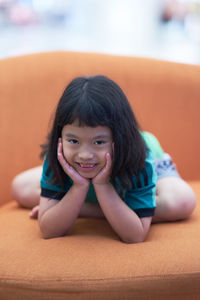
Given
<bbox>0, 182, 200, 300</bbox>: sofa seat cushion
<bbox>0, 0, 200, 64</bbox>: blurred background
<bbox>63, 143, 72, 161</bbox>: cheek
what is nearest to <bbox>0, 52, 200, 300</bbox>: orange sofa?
<bbox>0, 182, 200, 300</bbox>: sofa seat cushion

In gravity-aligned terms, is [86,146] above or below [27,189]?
above

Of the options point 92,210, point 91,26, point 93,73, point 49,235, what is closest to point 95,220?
point 92,210

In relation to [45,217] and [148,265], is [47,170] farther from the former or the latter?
[148,265]

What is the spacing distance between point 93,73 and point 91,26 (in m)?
0.84

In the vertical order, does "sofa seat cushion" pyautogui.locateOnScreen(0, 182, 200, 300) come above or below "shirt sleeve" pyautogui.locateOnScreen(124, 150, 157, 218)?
below

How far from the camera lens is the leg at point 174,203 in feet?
3.80

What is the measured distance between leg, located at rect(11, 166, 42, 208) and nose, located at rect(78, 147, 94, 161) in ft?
1.42

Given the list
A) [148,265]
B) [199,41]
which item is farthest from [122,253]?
[199,41]

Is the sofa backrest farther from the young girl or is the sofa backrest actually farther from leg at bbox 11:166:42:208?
the young girl

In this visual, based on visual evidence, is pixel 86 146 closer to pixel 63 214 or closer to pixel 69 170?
pixel 69 170

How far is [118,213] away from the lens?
39.3 inches

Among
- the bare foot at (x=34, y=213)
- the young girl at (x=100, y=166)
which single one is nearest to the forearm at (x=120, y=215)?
the young girl at (x=100, y=166)

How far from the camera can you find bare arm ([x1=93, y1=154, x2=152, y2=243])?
1.00 m

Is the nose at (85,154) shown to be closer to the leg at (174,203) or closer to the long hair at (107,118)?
the long hair at (107,118)
